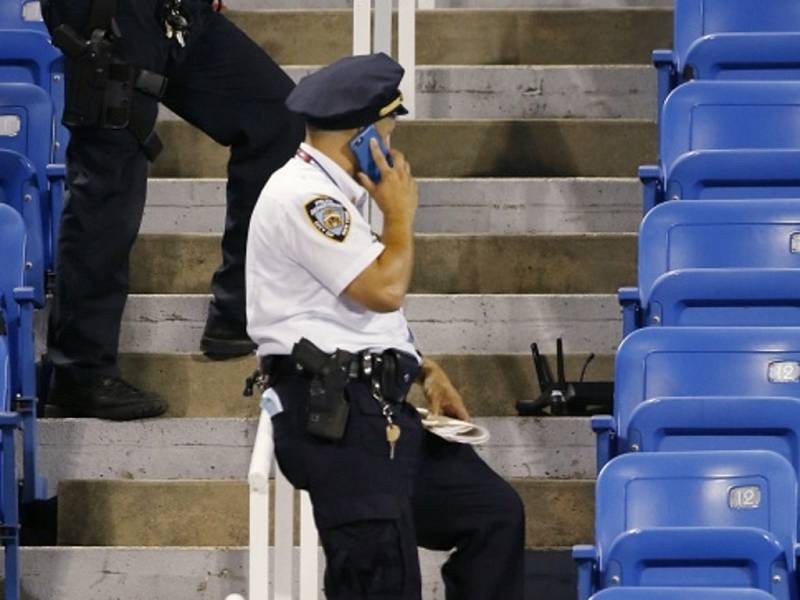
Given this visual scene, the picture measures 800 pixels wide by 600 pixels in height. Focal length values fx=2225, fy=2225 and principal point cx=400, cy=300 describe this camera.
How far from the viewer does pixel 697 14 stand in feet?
19.0

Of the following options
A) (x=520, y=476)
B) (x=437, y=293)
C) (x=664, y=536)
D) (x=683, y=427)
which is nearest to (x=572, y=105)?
(x=437, y=293)

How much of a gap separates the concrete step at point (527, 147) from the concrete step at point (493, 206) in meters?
0.19

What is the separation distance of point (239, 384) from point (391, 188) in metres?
1.48

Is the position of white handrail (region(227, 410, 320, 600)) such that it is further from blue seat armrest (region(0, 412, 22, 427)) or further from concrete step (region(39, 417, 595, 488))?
concrete step (region(39, 417, 595, 488))

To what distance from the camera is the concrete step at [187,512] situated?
4.90 meters

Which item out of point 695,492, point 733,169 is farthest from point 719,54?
point 695,492

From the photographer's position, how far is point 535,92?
5.98 m

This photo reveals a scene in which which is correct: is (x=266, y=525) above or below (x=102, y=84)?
below

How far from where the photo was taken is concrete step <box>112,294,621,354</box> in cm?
527

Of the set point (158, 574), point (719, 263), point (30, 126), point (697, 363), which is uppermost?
point (30, 126)

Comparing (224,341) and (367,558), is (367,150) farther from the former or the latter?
(224,341)

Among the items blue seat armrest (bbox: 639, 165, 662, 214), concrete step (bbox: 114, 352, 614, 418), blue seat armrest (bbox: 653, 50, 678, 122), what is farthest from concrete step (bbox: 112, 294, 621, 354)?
blue seat armrest (bbox: 653, 50, 678, 122)

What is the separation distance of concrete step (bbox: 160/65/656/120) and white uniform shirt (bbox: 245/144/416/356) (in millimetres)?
2172

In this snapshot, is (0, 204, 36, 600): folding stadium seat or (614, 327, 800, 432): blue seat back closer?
(614, 327, 800, 432): blue seat back
